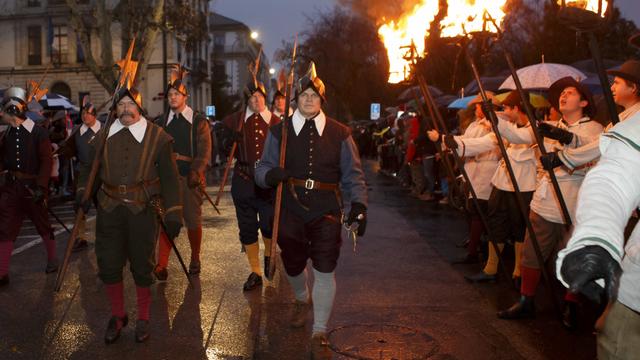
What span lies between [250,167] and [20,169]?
2.61m

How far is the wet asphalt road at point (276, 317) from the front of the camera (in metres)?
4.86

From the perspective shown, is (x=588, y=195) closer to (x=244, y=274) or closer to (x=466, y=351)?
(x=466, y=351)

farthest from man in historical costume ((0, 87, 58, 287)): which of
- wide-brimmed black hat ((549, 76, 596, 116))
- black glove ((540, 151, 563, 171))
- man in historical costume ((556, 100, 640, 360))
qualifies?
man in historical costume ((556, 100, 640, 360))

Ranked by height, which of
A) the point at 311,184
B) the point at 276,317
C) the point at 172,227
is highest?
the point at 311,184

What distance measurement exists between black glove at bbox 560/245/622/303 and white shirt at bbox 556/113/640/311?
0.03m

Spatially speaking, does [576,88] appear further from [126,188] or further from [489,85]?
[489,85]

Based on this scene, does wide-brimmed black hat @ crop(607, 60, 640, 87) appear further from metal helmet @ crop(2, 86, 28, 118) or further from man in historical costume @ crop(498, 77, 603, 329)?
metal helmet @ crop(2, 86, 28, 118)

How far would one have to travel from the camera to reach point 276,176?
15.6 feet

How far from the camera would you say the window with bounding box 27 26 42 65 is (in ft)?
164

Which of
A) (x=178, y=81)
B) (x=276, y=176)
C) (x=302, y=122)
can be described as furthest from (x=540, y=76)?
(x=276, y=176)

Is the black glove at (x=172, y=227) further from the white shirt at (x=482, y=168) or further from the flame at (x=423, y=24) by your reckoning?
the white shirt at (x=482, y=168)

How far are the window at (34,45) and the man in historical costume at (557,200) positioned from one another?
5113 centimetres

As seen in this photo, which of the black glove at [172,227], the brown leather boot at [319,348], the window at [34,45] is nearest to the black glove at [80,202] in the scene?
the black glove at [172,227]

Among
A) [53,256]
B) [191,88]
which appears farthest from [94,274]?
[191,88]
